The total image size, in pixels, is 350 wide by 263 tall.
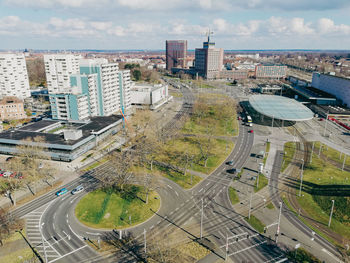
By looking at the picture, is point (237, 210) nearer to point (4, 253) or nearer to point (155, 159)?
point (155, 159)

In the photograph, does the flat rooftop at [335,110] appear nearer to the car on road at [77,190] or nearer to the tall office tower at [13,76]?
the car on road at [77,190]

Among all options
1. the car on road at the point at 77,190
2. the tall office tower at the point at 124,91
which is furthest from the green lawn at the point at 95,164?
the tall office tower at the point at 124,91

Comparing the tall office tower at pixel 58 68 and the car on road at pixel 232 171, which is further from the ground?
the tall office tower at pixel 58 68

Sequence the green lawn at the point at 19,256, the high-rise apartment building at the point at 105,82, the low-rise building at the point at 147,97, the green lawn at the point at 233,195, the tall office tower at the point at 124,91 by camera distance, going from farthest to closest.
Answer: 1. the low-rise building at the point at 147,97
2. the tall office tower at the point at 124,91
3. the high-rise apartment building at the point at 105,82
4. the green lawn at the point at 233,195
5. the green lawn at the point at 19,256

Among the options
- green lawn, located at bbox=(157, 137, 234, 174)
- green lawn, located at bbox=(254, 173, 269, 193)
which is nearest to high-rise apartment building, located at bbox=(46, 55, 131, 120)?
green lawn, located at bbox=(157, 137, 234, 174)

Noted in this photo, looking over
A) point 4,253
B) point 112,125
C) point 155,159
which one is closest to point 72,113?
point 112,125

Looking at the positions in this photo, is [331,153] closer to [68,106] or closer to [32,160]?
[32,160]

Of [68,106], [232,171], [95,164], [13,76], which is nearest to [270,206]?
[232,171]
